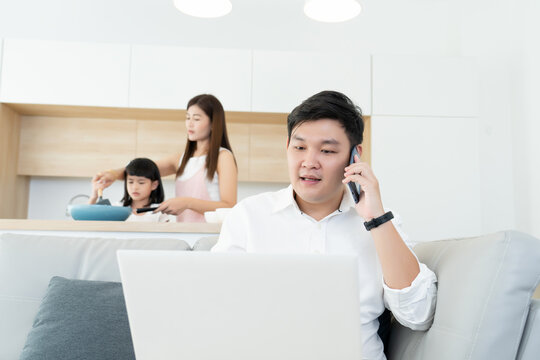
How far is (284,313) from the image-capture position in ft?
2.56

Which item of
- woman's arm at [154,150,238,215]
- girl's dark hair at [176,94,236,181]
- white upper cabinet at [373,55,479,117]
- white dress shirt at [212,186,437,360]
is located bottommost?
white dress shirt at [212,186,437,360]

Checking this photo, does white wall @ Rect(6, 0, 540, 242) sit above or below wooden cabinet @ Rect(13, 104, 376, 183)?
above

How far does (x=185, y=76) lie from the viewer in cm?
367

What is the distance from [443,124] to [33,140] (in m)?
3.15

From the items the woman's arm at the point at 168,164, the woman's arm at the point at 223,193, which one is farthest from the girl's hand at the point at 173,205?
the woman's arm at the point at 168,164

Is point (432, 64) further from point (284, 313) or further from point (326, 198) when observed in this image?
point (284, 313)

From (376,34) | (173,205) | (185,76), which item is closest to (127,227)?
(173,205)

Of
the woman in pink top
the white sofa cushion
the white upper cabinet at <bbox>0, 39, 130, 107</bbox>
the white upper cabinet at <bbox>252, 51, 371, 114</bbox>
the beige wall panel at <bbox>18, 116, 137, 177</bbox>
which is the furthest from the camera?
the beige wall panel at <bbox>18, 116, 137, 177</bbox>

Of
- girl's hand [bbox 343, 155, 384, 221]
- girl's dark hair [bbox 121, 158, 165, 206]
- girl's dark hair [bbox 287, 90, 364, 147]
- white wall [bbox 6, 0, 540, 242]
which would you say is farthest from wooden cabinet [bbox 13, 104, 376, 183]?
girl's hand [bbox 343, 155, 384, 221]

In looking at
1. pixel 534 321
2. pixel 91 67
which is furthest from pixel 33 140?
pixel 534 321

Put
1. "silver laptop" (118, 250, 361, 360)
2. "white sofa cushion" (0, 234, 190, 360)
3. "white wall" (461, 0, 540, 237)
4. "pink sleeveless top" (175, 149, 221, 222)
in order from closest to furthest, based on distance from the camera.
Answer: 1. "silver laptop" (118, 250, 361, 360)
2. "white sofa cushion" (0, 234, 190, 360)
3. "pink sleeveless top" (175, 149, 221, 222)
4. "white wall" (461, 0, 540, 237)

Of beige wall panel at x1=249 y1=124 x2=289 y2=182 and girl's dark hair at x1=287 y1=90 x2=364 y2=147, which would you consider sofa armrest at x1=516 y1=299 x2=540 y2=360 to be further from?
beige wall panel at x1=249 y1=124 x2=289 y2=182

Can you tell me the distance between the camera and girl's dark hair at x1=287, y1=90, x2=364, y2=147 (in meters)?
1.30

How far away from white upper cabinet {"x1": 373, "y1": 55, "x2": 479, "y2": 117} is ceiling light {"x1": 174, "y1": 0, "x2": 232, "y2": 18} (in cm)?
147
